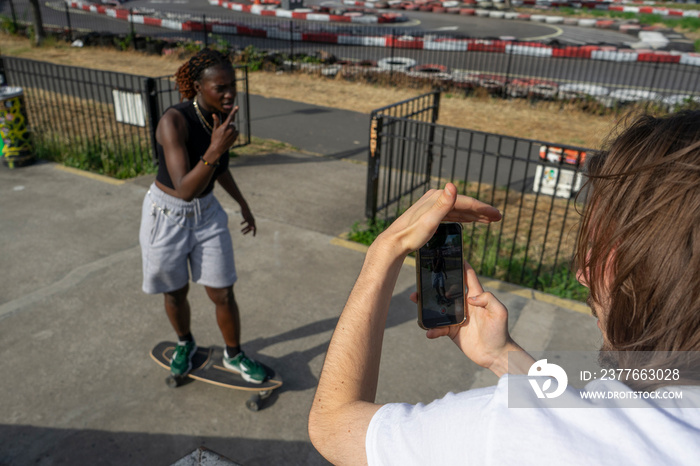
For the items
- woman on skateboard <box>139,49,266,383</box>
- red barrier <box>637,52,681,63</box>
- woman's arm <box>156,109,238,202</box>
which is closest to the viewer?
woman's arm <box>156,109,238,202</box>

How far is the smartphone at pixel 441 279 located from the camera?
1379 millimetres

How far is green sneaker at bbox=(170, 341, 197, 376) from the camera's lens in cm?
337

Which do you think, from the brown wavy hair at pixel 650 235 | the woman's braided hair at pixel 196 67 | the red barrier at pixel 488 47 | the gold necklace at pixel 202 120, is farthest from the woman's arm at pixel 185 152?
the red barrier at pixel 488 47

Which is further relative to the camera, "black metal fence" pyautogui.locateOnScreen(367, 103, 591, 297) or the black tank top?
"black metal fence" pyautogui.locateOnScreen(367, 103, 591, 297)

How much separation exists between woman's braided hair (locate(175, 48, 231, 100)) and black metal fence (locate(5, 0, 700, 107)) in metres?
11.4

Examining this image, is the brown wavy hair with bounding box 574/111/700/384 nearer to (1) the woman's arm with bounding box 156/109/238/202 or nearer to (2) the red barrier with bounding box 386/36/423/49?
(1) the woman's arm with bounding box 156/109/238/202

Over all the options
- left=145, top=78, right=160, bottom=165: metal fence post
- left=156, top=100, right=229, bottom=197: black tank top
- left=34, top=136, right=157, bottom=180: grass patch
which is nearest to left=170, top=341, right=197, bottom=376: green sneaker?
left=156, top=100, right=229, bottom=197: black tank top

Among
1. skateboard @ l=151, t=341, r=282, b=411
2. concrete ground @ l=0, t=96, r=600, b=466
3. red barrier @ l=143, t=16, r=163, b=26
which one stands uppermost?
red barrier @ l=143, t=16, r=163, b=26

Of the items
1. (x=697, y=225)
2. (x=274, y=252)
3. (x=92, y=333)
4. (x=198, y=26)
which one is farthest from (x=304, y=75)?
(x=697, y=225)

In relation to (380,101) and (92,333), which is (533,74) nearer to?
(380,101)

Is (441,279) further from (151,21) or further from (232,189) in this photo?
(151,21)

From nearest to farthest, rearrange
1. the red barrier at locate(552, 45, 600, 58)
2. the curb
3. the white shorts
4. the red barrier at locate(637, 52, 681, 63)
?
the white shorts, the curb, the red barrier at locate(637, 52, 681, 63), the red barrier at locate(552, 45, 600, 58)

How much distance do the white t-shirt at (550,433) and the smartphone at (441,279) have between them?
49cm

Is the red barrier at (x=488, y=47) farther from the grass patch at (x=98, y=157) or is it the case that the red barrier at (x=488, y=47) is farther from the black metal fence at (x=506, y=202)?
the grass patch at (x=98, y=157)
